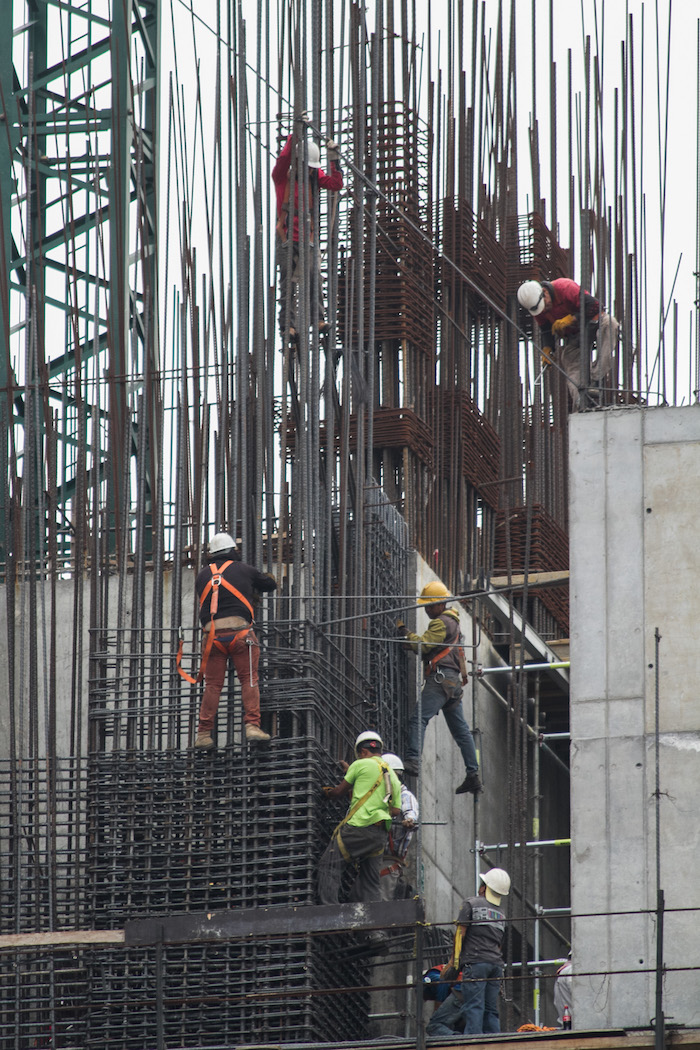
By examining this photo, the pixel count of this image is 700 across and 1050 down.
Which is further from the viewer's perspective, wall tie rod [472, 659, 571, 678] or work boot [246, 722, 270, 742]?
wall tie rod [472, 659, 571, 678]

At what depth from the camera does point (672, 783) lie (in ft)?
48.6

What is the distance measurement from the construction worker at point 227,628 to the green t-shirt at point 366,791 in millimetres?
815

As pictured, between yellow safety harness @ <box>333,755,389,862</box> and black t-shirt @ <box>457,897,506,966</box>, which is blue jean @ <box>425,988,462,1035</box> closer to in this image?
black t-shirt @ <box>457,897,506,966</box>

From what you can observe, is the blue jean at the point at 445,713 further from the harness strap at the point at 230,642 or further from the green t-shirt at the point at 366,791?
the harness strap at the point at 230,642

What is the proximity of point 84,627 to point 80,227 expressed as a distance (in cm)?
654

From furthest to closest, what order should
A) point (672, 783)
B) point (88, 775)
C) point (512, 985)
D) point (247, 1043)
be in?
point (512, 985), point (88, 775), point (247, 1043), point (672, 783)

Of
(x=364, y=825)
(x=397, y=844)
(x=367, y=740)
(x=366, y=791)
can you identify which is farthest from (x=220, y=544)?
(x=397, y=844)

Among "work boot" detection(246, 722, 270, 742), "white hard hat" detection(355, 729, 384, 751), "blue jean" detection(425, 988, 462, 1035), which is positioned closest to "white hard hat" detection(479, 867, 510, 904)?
→ "blue jean" detection(425, 988, 462, 1035)

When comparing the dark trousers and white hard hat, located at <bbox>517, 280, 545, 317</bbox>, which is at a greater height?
white hard hat, located at <bbox>517, 280, 545, 317</bbox>

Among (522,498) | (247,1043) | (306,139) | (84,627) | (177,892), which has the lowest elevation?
(247,1043)

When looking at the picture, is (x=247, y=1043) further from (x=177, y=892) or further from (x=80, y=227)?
(x=80, y=227)

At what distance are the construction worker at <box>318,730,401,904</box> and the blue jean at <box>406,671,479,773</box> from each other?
2828mm

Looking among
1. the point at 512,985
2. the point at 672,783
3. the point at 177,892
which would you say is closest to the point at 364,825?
the point at 177,892

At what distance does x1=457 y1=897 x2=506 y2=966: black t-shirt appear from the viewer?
52.2 feet
